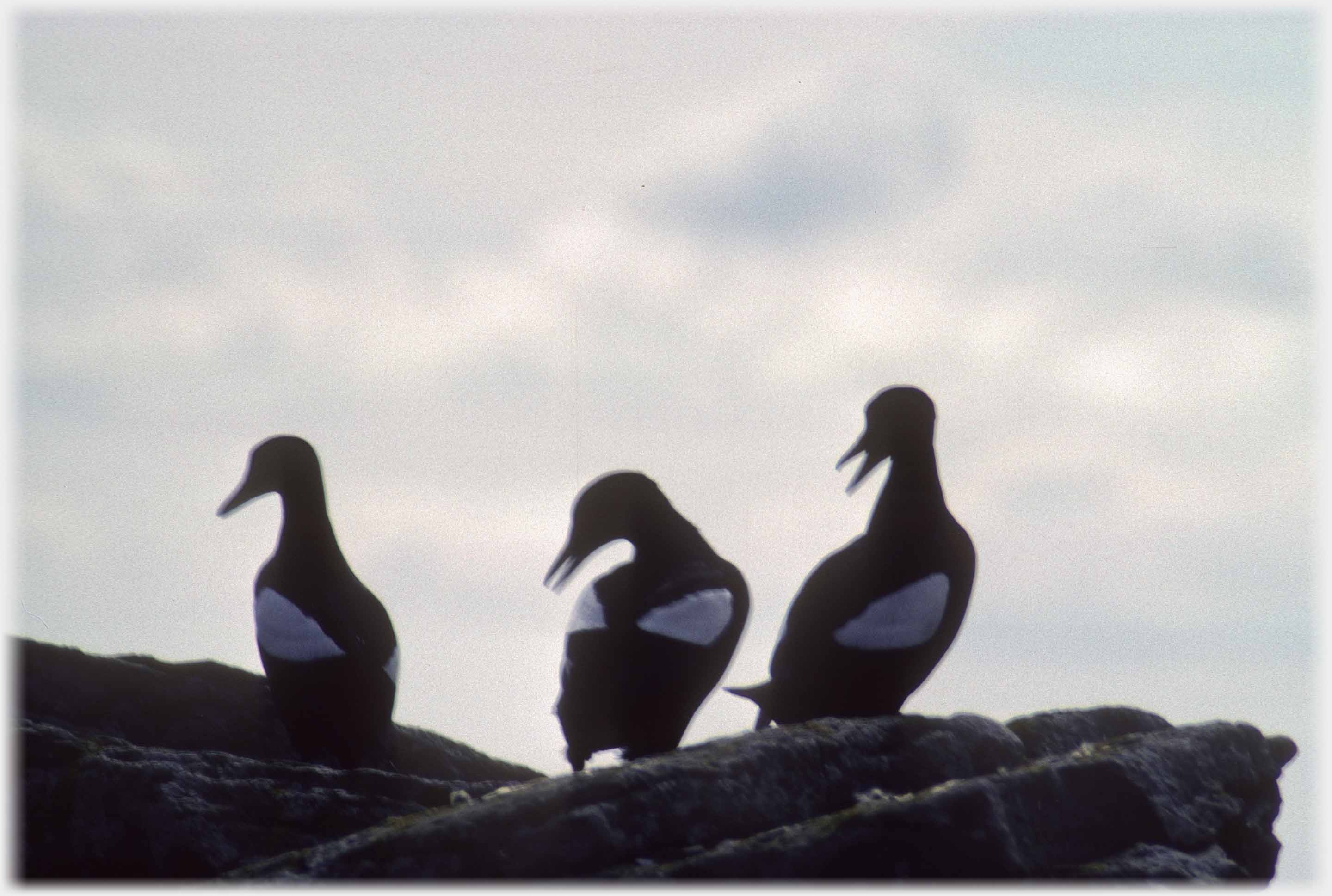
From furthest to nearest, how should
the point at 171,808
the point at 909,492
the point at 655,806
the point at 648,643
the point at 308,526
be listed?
1. the point at 308,526
2. the point at 909,492
3. the point at 648,643
4. the point at 171,808
5. the point at 655,806

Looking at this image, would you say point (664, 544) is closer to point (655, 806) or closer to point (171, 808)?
point (655, 806)

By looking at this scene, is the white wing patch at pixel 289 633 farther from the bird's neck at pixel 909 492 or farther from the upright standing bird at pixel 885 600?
the bird's neck at pixel 909 492

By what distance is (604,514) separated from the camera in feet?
34.0

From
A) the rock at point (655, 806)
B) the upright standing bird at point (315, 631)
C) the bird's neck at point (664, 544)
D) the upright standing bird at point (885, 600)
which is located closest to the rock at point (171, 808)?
the rock at point (655, 806)

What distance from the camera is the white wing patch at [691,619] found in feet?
31.8

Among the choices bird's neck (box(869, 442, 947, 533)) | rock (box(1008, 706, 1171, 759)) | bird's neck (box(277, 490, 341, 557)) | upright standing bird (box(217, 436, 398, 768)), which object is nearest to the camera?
rock (box(1008, 706, 1171, 759))

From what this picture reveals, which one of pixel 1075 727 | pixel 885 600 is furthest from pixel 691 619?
pixel 1075 727

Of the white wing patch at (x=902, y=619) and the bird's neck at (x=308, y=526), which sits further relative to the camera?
the bird's neck at (x=308, y=526)

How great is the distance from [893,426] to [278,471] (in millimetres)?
4853

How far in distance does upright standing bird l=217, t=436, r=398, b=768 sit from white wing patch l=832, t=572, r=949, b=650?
3.65 metres

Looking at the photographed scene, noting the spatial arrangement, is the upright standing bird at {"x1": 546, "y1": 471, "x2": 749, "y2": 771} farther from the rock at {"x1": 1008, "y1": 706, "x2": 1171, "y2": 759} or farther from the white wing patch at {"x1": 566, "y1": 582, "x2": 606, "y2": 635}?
the rock at {"x1": 1008, "y1": 706, "x2": 1171, "y2": 759}

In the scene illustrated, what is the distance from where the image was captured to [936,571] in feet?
32.3

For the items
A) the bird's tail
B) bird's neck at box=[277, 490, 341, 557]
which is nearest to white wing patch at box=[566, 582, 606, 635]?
the bird's tail

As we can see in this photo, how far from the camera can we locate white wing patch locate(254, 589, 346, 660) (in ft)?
35.6
